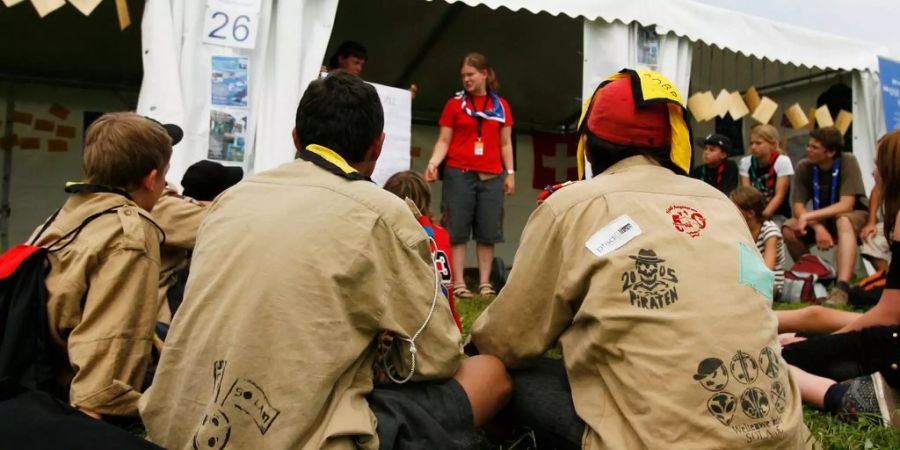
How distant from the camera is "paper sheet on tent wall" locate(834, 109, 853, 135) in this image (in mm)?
6898

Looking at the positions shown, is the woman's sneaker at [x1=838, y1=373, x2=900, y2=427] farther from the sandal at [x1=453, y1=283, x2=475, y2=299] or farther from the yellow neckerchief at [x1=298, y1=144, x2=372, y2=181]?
the sandal at [x1=453, y1=283, x2=475, y2=299]

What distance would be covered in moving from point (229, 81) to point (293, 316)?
9.91 feet

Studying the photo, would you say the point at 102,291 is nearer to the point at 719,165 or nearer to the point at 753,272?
the point at 753,272

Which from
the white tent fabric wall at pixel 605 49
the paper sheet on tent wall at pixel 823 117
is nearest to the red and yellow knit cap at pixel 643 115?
the white tent fabric wall at pixel 605 49

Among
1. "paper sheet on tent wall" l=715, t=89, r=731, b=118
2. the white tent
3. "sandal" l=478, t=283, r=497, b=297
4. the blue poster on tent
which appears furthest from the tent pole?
the blue poster on tent

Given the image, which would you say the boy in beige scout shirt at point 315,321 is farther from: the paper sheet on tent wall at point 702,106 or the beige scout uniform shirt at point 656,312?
the paper sheet on tent wall at point 702,106

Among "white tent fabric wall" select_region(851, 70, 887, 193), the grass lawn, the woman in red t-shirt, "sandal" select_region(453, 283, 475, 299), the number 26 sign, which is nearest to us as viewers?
the grass lawn

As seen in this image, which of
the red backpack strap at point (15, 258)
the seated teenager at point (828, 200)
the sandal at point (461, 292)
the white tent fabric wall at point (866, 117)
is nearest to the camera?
the red backpack strap at point (15, 258)

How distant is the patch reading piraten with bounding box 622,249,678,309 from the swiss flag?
674 centimetres

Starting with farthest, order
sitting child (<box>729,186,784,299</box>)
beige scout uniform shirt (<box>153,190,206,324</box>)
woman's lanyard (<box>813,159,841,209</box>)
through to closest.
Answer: woman's lanyard (<box>813,159,841,209</box>) < sitting child (<box>729,186,784,299</box>) < beige scout uniform shirt (<box>153,190,206,324</box>)

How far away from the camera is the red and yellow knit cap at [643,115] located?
1829mm

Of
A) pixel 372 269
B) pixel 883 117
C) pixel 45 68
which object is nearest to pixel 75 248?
pixel 372 269

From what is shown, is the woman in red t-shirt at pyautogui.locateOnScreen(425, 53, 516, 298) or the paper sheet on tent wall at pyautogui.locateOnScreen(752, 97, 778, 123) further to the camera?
the paper sheet on tent wall at pyautogui.locateOnScreen(752, 97, 778, 123)

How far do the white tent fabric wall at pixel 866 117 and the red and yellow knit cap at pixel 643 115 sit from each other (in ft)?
19.1
